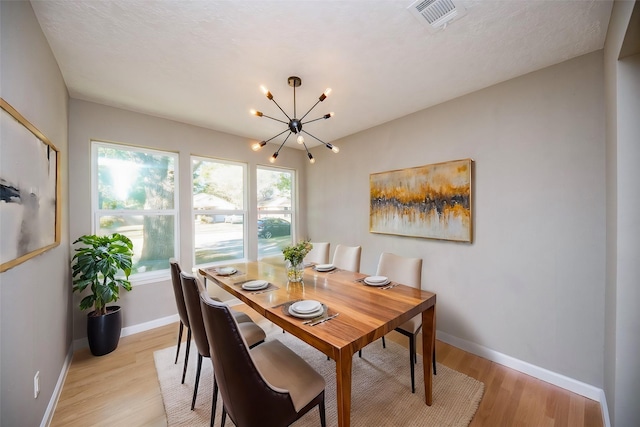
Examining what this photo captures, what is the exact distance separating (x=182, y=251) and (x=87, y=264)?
1.04 meters

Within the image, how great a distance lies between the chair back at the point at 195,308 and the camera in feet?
5.13

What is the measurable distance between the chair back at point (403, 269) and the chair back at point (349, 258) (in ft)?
1.12

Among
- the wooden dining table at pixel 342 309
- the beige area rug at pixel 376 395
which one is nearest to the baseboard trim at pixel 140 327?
the beige area rug at pixel 376 395

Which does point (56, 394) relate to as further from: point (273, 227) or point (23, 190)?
point (273, 227)

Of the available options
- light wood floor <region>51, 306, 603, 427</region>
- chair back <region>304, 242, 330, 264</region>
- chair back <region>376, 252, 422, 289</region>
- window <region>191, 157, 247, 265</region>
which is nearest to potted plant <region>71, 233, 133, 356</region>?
light wood floor <region>51, 306, 603, 427</region>

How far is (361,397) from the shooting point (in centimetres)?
189

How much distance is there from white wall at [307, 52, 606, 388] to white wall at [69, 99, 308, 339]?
2617 millimetres

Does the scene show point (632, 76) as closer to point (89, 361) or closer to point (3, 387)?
point (3, 387)

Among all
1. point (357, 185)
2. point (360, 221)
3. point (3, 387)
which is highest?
point (357, 185)

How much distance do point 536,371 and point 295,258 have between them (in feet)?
7.50

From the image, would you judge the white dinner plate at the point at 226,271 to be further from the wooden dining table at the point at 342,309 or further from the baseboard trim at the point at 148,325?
the baseboard trim at the point at 148,325

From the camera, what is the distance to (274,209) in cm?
439

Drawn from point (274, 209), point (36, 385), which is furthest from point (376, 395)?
point (274, 209)

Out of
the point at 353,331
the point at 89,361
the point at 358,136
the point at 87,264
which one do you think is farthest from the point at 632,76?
the point at 89,361
